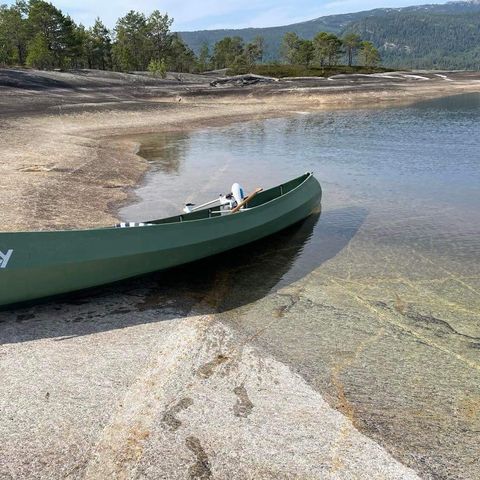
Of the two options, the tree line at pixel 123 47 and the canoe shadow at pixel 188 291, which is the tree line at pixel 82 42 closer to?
the tree line at pixel 123 47

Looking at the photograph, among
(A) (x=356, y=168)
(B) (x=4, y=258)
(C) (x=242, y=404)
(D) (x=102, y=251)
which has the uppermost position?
(B) (x=4, y=258)

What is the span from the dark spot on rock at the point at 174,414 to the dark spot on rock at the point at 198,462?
0.36m

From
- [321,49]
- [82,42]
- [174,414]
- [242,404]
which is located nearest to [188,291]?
[242,404]

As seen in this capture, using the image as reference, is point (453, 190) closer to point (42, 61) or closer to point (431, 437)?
point (431, 437)

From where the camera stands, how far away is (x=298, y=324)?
10.9 m

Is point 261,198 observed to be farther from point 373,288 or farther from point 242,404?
point 242,404

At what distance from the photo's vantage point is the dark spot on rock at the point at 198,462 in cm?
661

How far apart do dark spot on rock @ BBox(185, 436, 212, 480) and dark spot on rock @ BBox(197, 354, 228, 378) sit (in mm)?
1671

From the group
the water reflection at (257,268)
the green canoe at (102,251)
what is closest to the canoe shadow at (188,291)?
the water reflection at (257,268)

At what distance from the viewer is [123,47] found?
109000 millimetres

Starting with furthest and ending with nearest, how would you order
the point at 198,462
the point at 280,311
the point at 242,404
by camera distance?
the point at 280,311 → the point at 242,404 → the point at 198,462

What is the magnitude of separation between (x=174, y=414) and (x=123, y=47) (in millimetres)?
114271

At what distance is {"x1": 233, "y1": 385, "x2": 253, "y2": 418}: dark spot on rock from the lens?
7.82 meters

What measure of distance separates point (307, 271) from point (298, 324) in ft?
11.1
